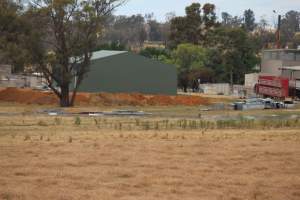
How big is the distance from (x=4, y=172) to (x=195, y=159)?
4262 mm

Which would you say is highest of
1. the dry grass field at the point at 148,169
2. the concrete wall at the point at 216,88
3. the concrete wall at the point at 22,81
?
the dry grass field at the point at 148,169

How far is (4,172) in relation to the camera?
1146cm

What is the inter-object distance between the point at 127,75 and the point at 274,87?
52.5 feet

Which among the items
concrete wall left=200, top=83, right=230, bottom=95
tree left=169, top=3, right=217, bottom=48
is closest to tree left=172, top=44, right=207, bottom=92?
concrete wall left=200, top=83, right=230, bottom=95

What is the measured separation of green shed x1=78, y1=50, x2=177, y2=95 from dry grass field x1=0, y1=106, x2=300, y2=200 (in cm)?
4900

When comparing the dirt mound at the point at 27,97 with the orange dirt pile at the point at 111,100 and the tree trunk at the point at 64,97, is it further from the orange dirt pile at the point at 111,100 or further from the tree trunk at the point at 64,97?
the tree trunk at the point at 64,97

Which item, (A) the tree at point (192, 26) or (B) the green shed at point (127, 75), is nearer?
(B) the green shed at point (127, 75)

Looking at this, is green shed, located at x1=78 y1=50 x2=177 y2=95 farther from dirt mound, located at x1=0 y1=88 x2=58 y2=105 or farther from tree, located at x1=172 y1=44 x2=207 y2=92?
tree, located at x1=172 y1=44 x2=207 y2=92

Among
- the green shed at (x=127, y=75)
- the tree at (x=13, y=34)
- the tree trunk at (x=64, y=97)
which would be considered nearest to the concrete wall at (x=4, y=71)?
the green shed at (x=127, y=75)

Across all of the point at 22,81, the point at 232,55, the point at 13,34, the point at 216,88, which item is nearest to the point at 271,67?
the point at 232,55

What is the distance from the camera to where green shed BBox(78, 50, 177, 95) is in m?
66.6

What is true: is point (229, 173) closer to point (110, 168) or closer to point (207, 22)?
point (110, 168)

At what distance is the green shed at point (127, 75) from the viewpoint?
66.6 meters

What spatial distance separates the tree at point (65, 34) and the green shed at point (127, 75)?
12.5 metres
